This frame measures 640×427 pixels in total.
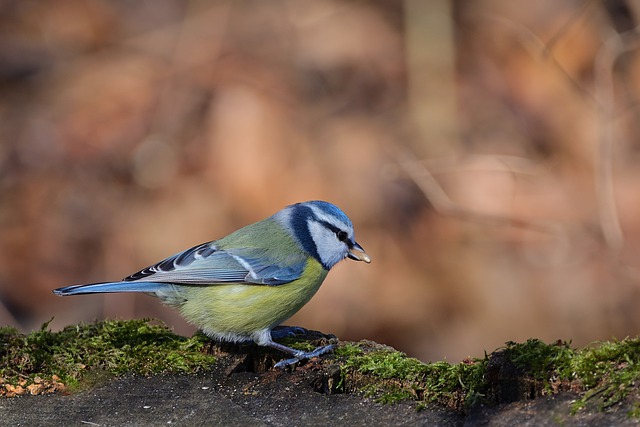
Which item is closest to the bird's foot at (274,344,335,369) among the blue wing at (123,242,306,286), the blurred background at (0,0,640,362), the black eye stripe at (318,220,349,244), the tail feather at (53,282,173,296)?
the blue wing at (123,242,306,286)

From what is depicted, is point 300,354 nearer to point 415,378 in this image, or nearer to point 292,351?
point 292,351

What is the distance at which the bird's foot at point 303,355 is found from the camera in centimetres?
240

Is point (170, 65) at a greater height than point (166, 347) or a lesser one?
greater

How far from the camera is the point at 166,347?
2.54 meters

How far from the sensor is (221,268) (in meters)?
3.08

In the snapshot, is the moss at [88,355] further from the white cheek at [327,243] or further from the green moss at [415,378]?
the white cheek at [327,243]

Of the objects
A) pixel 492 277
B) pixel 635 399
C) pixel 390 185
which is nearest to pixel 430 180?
pixel 390 185

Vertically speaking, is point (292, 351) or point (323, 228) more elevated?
point (323, 228)

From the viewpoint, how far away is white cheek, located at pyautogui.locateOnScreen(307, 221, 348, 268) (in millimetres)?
3242

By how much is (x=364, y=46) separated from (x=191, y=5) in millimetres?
1444

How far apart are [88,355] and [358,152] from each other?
153 inches

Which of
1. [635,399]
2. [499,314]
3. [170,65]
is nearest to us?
[635,399]

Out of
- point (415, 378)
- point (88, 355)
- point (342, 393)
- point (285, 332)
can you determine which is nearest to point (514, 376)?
point (415, 378)

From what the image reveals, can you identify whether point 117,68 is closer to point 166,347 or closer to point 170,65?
point 170,65
